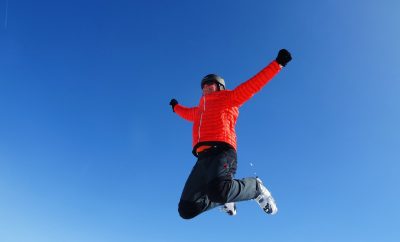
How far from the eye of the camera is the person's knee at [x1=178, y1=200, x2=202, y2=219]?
588 cm

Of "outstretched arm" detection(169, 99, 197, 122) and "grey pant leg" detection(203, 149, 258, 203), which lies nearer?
"grey pant leg" detection(203, 149, 258, 203)

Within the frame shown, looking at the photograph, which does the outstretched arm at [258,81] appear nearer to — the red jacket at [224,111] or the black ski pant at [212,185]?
the red jacket at [224,111]

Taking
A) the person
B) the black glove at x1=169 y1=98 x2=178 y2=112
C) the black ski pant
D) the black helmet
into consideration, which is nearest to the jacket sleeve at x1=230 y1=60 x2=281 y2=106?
the person

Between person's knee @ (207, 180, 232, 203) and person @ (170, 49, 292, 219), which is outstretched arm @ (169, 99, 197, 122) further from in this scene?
person's knee @ (207, 180, 232, 203)

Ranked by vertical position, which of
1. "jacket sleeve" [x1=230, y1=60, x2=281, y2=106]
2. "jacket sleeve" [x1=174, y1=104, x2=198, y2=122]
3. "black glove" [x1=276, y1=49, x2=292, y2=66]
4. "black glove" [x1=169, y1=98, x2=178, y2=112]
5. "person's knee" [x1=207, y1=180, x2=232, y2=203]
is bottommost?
"person's knee" [x1=207, y1=180, x2=232, y2=203]

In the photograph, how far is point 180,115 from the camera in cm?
805

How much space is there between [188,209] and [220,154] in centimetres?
99

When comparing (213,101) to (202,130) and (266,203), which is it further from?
(266,203)

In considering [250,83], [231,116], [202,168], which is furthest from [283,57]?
[202,168]

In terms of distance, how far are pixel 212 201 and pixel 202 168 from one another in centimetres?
55

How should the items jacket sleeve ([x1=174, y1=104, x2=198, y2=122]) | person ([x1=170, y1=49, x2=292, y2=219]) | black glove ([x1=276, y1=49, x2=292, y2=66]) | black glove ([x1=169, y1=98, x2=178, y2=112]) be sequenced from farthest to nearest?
black glove ([x1=169, y1=98, x2=178, y2=112])
jacket sleeve ([x1=174, y1=104, x2=198, y2=122])
black glove ([x1=276, y1=49, x2=292, y2=66])
person ([x1=170, y1=49, x2=292, y2=219])

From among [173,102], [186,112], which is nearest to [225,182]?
[186,112]

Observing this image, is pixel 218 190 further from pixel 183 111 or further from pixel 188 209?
pixel 183 111

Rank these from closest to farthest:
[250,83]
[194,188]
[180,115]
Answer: [194,188] < [250,83] < [180,115]
